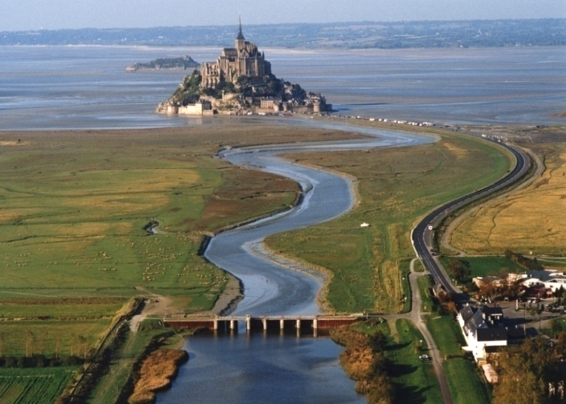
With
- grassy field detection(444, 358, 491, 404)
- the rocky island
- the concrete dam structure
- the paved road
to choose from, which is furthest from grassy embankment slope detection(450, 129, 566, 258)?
the rocky island

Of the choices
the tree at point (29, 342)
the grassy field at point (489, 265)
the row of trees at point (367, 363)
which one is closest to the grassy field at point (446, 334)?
the row of trees at point (367, 363)

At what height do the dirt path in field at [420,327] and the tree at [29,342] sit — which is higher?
the dirt path in field at [420,327]

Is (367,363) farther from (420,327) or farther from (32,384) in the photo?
(32,384)

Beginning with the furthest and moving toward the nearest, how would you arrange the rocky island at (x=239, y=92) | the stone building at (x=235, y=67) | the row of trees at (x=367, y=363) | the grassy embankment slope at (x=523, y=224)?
the stone building at (x=235, y=67) → the rocky island at (x=239, y=92) → the grassy embankment slope at (x=523, y=224) → the row of trees at (x=367, y=363)

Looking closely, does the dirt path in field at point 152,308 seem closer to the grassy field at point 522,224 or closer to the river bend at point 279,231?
the river bend at point 279,231

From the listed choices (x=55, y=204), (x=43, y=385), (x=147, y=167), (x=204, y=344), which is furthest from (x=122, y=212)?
(x=43, y=385)

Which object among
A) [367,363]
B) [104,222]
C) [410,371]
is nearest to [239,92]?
[104,222]

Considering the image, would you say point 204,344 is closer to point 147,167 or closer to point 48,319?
point 48,319
